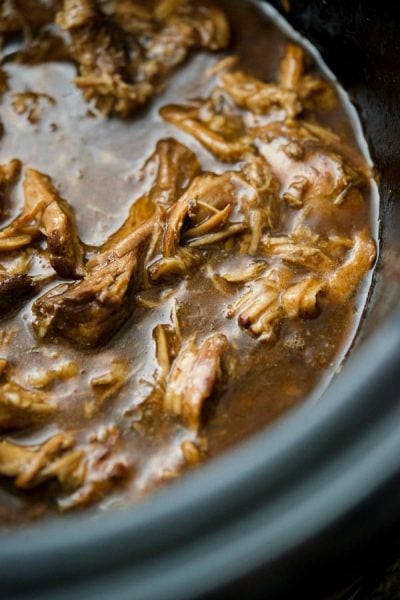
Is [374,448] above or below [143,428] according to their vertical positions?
above

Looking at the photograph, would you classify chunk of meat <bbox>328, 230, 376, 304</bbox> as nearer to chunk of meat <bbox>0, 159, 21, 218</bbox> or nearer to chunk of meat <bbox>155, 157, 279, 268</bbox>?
chunk of meat <bbox>155, 157, 279, 268</bbox>

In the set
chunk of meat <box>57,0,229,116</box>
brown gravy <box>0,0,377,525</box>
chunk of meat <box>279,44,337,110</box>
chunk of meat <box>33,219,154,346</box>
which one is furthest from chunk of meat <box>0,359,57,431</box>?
chunk of meat <box>279,44,337,110</box>

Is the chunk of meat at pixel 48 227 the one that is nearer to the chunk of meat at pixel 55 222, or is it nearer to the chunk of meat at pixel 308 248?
the chunk of meat at pixel 55 222

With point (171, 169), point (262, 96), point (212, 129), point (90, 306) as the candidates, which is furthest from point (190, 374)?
point (262, 96)

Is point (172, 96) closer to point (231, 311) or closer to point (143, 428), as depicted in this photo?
point (231, 311)

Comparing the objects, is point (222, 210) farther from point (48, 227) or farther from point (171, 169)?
point (48, 227)

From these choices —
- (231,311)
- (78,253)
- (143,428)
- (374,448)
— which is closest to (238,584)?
(374,448)

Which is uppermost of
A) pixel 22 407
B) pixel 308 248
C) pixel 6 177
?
pixel 308 248
